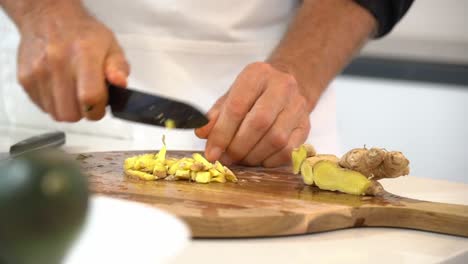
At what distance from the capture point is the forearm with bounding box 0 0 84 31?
118 cm

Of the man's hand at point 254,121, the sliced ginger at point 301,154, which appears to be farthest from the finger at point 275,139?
the sliced ginger at point 301,154

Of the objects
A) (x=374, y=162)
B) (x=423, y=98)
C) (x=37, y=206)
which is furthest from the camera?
(x=423, y=98)

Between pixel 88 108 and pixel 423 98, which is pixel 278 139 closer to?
pixel 88 108

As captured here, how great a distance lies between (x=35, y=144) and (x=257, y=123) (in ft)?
1.00

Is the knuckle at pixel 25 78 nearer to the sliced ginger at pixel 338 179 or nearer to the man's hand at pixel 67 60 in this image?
the man's hand at pixel 67 60

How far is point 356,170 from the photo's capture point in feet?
3.12

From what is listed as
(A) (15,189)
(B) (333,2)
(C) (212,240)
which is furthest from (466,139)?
(A) (15,189)

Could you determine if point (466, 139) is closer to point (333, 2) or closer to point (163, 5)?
point (333, 2)

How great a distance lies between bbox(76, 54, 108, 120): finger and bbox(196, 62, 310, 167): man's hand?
0.17 metres

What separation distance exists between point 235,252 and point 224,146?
40 cm

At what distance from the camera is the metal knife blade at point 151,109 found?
98cm

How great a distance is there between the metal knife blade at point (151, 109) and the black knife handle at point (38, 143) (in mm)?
162

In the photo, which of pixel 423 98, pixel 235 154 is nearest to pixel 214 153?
pixel 235 154

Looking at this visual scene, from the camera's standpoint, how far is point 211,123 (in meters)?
1.13
